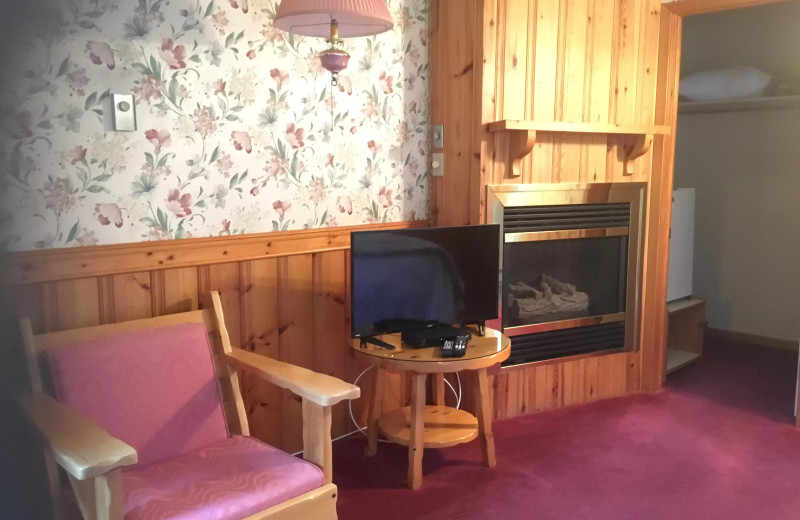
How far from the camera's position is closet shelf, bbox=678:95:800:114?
12.3ft

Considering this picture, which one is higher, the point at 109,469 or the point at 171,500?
the point at 109,469

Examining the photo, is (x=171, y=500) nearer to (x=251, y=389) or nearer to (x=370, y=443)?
(x=251, y=389)

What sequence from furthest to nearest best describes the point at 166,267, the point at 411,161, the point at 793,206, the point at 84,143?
the point at 793,206, the point at 411,161, the point at 166,267, the point at 84,143

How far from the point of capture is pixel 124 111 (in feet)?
6.36

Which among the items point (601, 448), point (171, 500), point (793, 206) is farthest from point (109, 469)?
point (793, 206)

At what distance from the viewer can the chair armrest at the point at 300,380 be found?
66.2 inches

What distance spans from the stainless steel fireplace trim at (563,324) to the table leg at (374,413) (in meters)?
0.67

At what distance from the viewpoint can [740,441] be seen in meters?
2.69

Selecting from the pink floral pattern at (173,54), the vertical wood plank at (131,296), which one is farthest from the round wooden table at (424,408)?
the pink floral pattern at (173,54)

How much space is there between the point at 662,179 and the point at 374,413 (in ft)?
5.85

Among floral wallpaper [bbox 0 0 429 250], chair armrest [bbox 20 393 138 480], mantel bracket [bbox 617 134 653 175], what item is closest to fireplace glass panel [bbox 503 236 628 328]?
mantel bracket [bbox 617 134 653 175]

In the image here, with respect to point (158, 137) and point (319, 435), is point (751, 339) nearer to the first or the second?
point (319, 435)

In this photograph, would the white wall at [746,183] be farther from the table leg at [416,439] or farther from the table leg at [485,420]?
the table leg at [416,439]

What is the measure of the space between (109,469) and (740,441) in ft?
8.11
